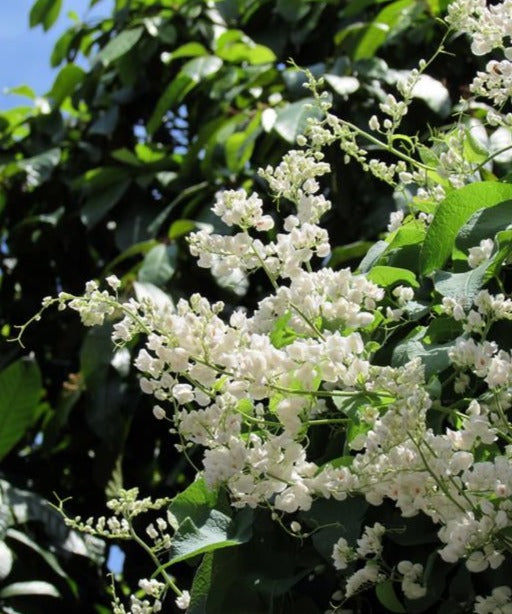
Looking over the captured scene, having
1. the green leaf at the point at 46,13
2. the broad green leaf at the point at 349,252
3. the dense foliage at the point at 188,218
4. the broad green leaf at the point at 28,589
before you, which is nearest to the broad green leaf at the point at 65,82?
the dense foliage at the point at 188,218

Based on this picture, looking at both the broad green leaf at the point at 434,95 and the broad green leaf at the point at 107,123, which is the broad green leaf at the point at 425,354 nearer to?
the broad green leaf at the point at 434,95

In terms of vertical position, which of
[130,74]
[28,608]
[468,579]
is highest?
[130,74]

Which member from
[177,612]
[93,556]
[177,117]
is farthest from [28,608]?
[177,117]

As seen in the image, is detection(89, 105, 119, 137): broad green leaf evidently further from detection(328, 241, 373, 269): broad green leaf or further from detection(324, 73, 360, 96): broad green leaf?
detection(328, 241, 373, 269): broad green leaf

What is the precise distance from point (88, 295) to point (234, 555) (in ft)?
0.75

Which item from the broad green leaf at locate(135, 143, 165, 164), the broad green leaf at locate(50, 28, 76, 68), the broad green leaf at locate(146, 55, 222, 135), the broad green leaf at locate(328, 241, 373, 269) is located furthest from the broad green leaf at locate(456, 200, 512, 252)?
the broad green leaf at locate(50, 28, 76, 68)

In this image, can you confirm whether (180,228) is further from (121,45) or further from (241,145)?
(121,45)

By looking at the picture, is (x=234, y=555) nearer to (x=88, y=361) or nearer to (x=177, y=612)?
(x=177, y=612)

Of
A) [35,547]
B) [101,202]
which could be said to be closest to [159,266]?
[101,202]

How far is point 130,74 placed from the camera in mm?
2404

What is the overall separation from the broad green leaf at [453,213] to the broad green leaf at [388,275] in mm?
16

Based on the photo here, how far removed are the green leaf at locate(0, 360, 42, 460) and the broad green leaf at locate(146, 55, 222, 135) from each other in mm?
544

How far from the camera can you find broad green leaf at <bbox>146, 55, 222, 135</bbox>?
215 centimetres

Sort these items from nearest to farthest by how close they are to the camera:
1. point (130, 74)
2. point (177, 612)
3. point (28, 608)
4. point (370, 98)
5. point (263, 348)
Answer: point (263, 348) < point (177, 612) < point (28, 608) < point (370, 98) < point (130, 74)
